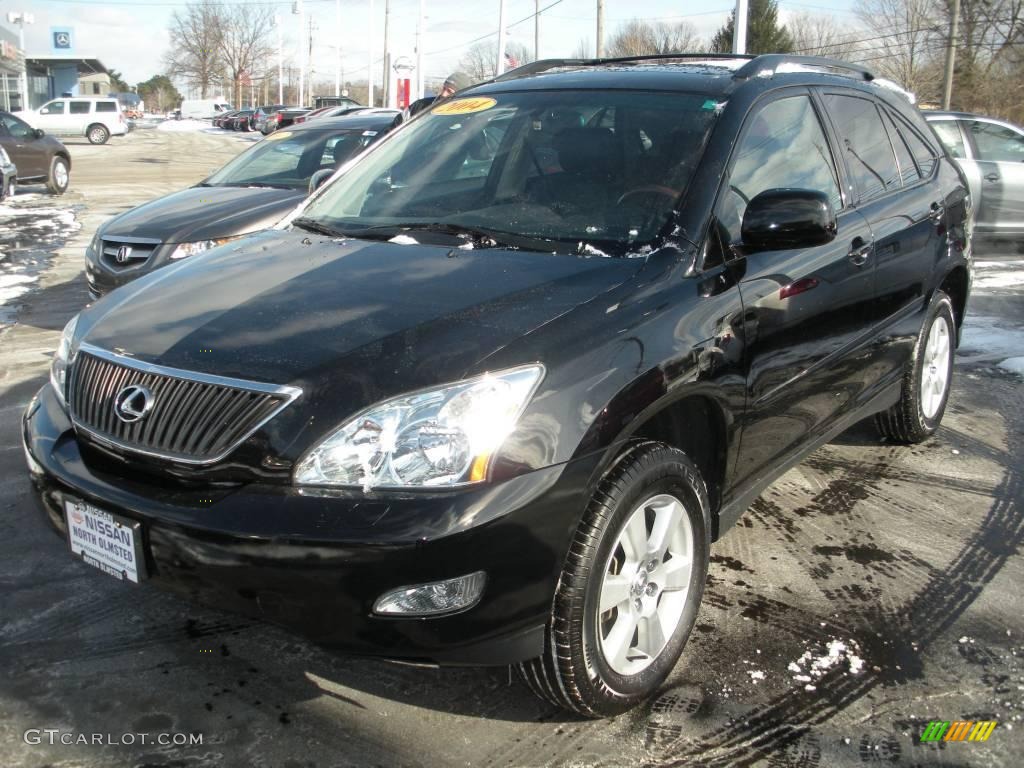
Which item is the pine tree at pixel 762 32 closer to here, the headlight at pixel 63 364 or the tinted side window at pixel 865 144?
the tinted side window at pixel 865 144

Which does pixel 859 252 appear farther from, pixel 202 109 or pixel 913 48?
pixel 202 109

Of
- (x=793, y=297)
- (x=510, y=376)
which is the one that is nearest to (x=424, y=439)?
(x=510, y=376)

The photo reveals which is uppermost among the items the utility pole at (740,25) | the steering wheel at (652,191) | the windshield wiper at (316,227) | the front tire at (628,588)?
the utility pole at (740,25)

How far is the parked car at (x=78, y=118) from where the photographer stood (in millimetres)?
41156

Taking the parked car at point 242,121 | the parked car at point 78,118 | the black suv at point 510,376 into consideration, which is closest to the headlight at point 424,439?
the black suv at point 510,376

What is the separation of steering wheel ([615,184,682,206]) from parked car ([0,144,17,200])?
15.6 meters

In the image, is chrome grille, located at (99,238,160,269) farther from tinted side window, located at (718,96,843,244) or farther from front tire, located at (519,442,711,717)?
front tire, located at (519,442,711,717)

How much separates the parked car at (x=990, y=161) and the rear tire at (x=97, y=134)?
3765 cm

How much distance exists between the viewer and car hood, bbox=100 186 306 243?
708 centimetres

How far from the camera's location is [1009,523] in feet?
13.8

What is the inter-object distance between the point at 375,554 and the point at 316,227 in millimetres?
1854

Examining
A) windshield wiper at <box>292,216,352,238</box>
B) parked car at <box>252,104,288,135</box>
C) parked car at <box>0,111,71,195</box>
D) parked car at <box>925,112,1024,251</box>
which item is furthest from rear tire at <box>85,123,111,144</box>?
windshield wiper at <box>292,216,352,238</box>

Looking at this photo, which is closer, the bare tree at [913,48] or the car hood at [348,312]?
the car hood at [348,312]

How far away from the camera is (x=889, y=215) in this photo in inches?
164
